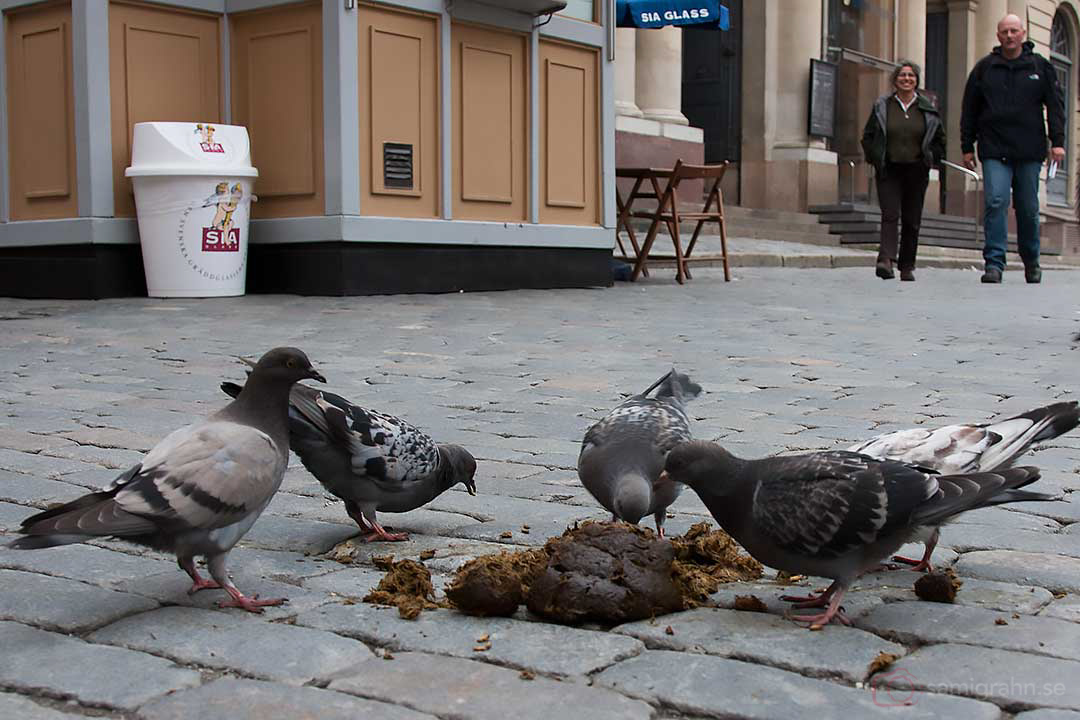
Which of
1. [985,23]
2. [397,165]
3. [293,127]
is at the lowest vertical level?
[397,165]

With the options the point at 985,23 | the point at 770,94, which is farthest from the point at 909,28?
the point at 770,94

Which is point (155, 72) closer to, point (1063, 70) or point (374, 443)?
point (374, 443)

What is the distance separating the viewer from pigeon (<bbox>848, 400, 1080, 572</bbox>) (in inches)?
134

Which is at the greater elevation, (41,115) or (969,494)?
(41,115)

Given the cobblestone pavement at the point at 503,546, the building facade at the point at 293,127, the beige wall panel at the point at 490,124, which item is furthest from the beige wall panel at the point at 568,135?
the cobblestone pavement at the point at 503,546

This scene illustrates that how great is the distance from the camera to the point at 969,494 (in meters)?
3.00

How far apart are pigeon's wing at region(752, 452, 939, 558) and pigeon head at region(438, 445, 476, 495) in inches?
46.6

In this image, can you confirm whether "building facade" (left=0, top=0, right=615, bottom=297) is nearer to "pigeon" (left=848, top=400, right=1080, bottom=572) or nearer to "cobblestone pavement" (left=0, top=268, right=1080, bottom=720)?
"cobblestone pavement" (left=0, top=268, right=1080, bottom=720)

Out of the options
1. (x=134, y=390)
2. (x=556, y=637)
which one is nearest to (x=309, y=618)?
(x=556, y=637)

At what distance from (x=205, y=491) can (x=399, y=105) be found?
900 centimetres

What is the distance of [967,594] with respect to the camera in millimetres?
3229

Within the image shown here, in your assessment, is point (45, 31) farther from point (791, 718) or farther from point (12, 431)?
point (791, 718)

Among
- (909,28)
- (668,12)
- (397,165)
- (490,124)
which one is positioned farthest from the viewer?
(909,28)

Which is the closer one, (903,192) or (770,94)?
(903,192)
